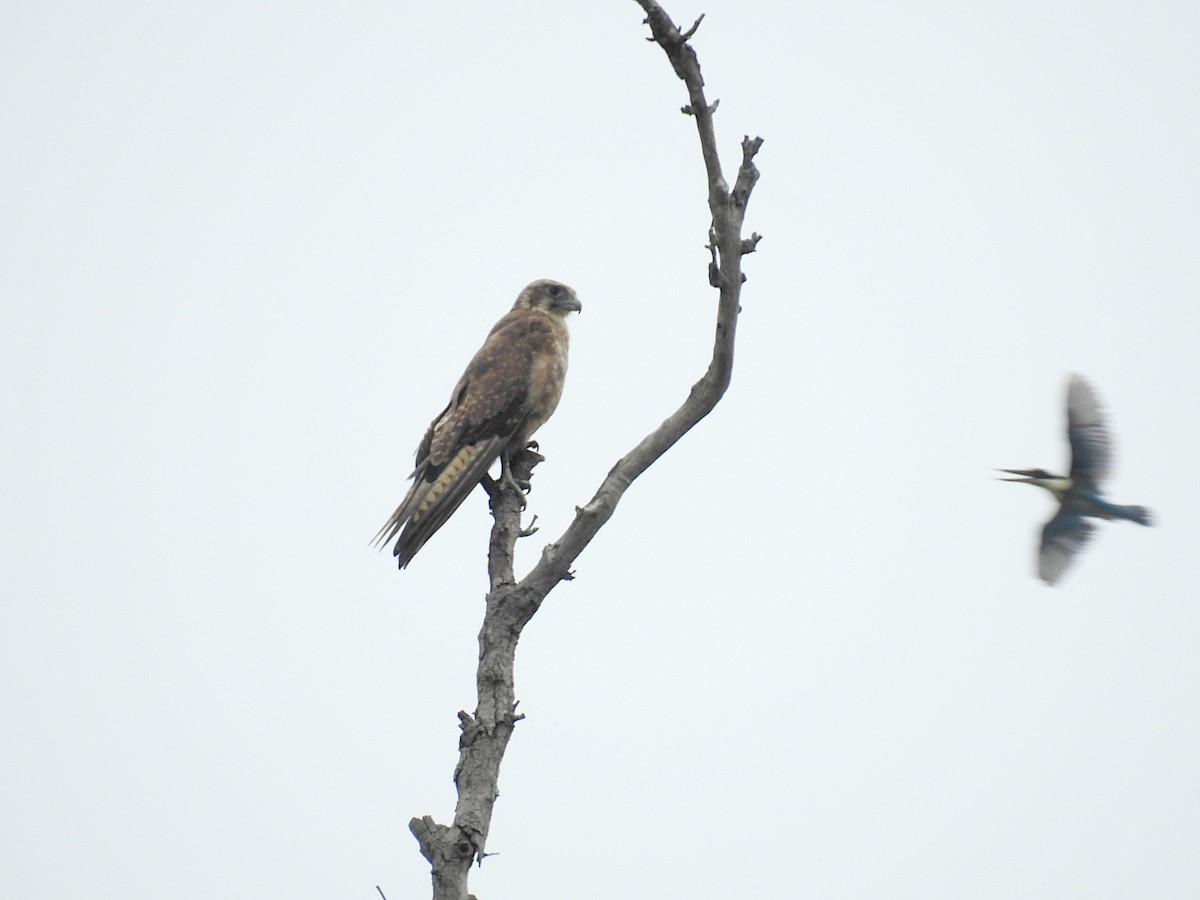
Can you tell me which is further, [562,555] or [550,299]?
[550,299]

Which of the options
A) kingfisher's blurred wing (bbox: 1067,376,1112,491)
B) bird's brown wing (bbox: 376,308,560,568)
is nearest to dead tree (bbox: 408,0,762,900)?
bird's brown wing (bbox: 376,308,560,568)

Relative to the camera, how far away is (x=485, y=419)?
5.82m

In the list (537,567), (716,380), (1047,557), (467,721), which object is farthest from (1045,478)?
(467,721)

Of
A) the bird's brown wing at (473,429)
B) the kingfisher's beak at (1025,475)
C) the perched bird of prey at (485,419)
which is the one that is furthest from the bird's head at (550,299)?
the kingfisher's beak at (1025,475)

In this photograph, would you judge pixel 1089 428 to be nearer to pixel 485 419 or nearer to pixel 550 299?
pixel 485 419

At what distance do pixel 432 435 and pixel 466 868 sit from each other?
2.54 m

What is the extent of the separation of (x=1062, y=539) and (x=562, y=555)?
223cm

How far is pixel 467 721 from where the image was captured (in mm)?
4148

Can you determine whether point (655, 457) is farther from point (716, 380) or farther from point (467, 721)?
point (467, 721)

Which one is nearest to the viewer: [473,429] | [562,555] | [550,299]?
[562,555]

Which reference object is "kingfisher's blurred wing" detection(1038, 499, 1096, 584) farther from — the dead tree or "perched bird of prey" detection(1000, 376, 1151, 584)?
the dead tree

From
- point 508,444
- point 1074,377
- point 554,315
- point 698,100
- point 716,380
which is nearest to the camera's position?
point 698,100

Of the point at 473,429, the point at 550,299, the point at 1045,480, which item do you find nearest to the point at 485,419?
the point at 473,429

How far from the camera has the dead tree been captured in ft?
12.8
